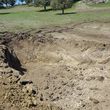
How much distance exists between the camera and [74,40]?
1905 cm

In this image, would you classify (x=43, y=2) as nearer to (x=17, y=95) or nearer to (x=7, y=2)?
(x=7, y=2)

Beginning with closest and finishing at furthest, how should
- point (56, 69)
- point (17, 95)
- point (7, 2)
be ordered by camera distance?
point (17, 95) < point (56, 69) < point (7, 2)

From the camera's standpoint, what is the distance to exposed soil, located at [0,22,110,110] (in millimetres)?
10953

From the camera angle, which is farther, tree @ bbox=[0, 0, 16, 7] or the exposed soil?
tree @ bbox=[0, 0, 16, 7]

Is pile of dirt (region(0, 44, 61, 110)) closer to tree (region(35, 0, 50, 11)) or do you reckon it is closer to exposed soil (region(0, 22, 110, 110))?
exposed soil (region(0, 22, 110, 110))

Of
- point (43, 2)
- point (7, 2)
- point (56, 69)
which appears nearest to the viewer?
point (56, 69)

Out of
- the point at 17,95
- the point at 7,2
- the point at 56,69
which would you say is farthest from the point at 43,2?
the point at 17,95

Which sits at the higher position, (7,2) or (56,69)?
(56,69)

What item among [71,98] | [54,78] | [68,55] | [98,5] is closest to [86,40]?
[68,55]

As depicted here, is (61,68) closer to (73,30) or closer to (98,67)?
(98,67)

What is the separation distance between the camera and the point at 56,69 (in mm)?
16375

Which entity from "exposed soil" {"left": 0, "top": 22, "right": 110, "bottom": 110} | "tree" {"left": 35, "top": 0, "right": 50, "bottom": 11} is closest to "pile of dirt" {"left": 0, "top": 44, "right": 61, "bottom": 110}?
"exposed soil" {"left": 0, "top": 22, "right": 110, "bottom": 110}

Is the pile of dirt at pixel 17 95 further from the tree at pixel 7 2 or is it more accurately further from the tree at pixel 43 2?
the tree at pixel 7 2

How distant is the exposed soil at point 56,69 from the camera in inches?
431
